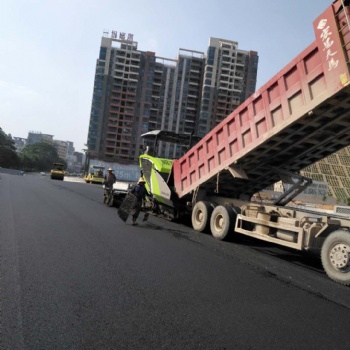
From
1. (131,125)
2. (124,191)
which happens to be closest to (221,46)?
(131,125)

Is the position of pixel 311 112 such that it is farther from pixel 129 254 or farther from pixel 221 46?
pixel 221 46

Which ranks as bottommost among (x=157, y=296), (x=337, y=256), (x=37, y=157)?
(x=157, y=296)

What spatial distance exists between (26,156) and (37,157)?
8.81 metres

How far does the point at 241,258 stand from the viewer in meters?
6.98

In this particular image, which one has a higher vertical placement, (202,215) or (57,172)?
(57,172)

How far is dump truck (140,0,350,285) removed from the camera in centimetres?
595

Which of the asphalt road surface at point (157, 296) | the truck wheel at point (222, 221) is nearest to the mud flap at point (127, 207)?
the truck wheel at point (222, 221)

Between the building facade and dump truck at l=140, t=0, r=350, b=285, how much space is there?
275 feet

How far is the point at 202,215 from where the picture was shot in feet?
32.9

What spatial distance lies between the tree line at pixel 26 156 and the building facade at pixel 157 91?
18724mm

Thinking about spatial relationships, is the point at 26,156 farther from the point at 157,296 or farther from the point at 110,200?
the point at 157,296

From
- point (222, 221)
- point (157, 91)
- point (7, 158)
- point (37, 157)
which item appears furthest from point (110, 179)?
point (37, 157)

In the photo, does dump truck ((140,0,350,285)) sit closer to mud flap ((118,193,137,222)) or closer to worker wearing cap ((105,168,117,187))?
mud flap ((118,193,137,222))

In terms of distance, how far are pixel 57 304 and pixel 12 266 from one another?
1626mm
